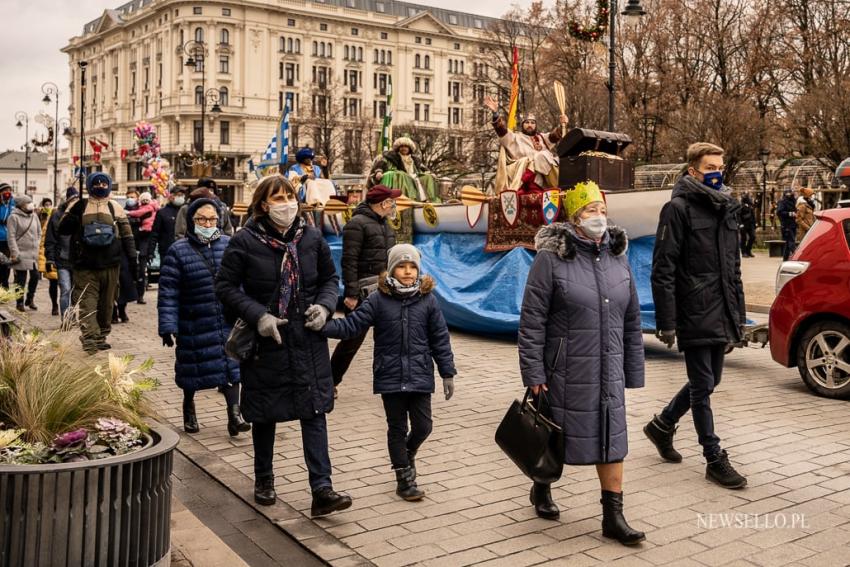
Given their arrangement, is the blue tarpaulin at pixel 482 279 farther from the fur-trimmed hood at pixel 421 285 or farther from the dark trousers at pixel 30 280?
the dark trousers at pixel 30 280

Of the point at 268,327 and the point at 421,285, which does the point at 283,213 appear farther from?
the point at 421,285

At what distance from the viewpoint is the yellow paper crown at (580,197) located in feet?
15.7

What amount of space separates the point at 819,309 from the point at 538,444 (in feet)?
14.7

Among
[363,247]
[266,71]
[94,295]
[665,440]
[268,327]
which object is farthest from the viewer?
[266,71]

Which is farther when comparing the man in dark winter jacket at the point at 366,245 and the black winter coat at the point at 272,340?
the man in dark winter jacket at the point at 366,245

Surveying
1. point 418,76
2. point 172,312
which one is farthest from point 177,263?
point 418,76

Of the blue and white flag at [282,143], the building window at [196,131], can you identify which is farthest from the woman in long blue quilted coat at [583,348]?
the building window at [196,131]

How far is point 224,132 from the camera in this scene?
103062 mm

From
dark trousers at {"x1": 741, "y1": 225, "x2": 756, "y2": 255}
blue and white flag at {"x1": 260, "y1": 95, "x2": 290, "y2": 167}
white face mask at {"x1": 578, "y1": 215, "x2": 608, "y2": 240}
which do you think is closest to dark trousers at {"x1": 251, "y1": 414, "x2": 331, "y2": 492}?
white face mask at {"x1": 578, "y1": 215, "x2": 608, "y2": 240}

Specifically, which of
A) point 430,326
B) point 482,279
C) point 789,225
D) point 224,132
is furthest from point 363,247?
point 224,132

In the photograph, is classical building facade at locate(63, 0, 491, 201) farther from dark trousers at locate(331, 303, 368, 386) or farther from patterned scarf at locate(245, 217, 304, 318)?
patterned scarf at locate(245, 217, 304, 318)

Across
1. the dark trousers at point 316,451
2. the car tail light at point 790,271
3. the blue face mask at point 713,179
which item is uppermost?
the blue face mask at point 713,179

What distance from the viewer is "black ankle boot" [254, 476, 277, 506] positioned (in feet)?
17.5

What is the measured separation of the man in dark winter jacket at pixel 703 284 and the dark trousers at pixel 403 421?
1447 millimetres
